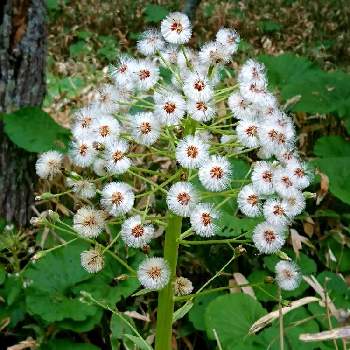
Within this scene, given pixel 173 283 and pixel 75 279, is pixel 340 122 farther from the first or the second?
pixel 173 283

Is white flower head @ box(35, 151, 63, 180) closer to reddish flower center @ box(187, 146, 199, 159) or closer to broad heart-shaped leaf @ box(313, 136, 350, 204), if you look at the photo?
reddish flower center @ box(187, 146, 199, 159)

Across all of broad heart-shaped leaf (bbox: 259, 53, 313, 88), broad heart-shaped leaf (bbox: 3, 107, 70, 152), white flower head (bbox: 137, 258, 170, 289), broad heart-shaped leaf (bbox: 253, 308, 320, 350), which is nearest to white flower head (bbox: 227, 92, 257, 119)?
white flower head (bbox: 137, 258, 170, 289)

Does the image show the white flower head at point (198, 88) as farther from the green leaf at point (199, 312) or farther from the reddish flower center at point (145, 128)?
the green leaf at point (199, 312)

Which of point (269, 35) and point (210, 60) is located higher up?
point (269, 35)

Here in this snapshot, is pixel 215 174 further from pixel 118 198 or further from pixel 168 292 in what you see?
pixel 168 292

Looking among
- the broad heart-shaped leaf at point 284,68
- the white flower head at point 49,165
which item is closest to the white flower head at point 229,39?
the white flower head at point 49,165

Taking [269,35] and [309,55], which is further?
[269,35]

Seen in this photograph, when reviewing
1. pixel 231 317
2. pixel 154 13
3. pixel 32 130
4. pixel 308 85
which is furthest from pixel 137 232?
pixel 154 13

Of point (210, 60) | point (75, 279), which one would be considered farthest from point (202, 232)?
point (75, 279)
